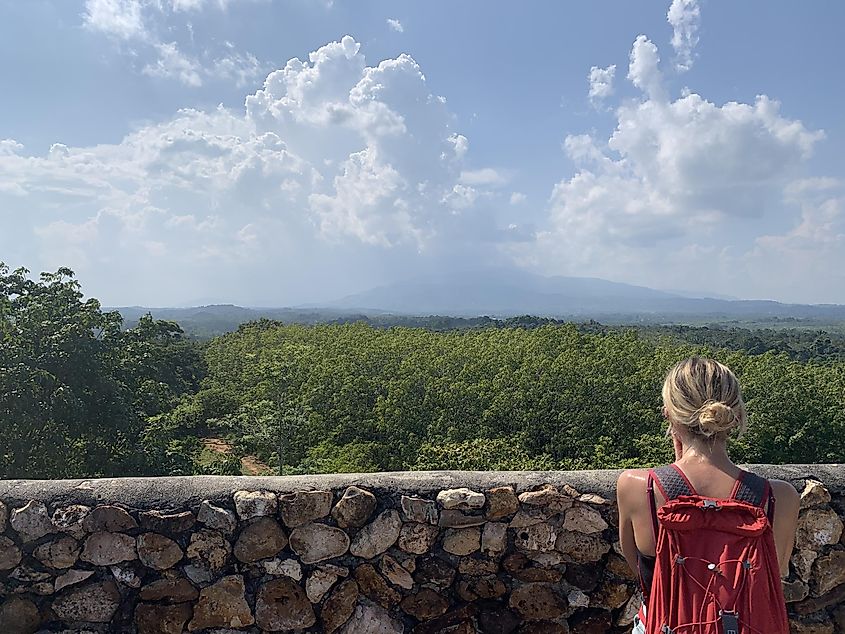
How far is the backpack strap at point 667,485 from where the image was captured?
1.59m

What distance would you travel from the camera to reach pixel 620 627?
8.62 feet

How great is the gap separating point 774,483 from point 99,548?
2342 mm

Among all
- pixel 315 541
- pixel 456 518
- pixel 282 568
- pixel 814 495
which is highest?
pixel 814 495

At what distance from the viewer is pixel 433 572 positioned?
260cm

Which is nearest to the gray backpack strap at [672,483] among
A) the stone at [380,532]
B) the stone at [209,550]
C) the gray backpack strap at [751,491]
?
the gray backpack strap at [751,491]

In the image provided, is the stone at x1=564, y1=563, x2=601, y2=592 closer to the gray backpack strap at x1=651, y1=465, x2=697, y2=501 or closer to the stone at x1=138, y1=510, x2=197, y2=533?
the gray backpack strap at x1=651, y1=465, x2=697, y2=501

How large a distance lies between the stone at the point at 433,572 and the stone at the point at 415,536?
7cm

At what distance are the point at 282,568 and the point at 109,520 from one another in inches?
27.0

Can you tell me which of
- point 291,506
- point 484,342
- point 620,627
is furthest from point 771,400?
point 291,506

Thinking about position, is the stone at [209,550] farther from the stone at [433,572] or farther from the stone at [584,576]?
the stone at [584,576]

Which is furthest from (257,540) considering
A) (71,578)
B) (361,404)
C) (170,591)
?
(361,404)

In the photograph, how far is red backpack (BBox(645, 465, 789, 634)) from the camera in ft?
5.02

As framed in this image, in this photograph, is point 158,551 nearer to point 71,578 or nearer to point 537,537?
Result: point 71,578

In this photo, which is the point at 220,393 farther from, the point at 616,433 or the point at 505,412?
the point at 616,433
